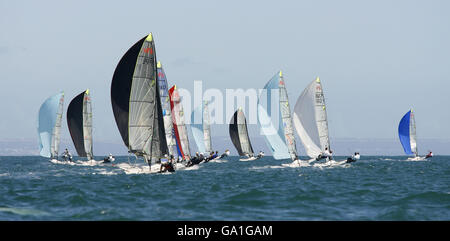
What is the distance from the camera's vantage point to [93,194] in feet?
83.6

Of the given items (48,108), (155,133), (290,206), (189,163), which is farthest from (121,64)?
(48,108)

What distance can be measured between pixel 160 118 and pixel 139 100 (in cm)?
256

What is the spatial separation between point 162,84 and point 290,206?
93.5 feet

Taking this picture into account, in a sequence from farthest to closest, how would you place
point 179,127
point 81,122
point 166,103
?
point 81,122 < point 179,127 < point 166,103

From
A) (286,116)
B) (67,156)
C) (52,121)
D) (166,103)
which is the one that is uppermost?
(166,103)

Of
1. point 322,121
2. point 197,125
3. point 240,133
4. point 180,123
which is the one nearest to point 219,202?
point 322,121

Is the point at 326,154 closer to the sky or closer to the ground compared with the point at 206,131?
closer to the ground

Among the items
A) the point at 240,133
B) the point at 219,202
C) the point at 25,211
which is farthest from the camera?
the point at 240,133

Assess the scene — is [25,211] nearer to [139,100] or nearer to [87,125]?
[139,100]

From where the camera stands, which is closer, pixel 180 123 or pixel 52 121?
pixel 180 123

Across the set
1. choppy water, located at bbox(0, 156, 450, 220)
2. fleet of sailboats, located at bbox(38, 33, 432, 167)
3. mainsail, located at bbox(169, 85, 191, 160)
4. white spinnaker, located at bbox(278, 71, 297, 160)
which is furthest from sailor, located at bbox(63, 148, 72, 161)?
choppy water, located at bbox(0, 156, 450, 220)

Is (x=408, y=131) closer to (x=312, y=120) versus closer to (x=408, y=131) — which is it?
(x=408, y=131)

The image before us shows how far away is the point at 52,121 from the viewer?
72812mm
